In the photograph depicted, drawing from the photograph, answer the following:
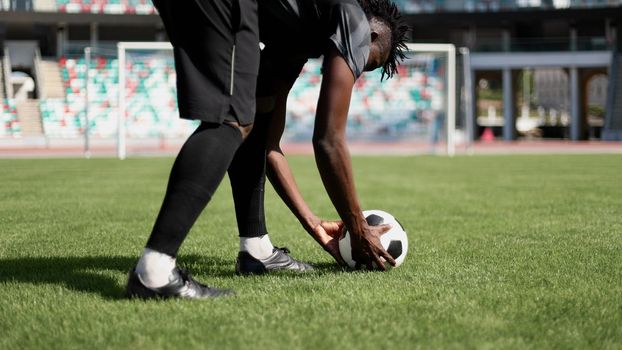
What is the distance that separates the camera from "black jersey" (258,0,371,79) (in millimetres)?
2787

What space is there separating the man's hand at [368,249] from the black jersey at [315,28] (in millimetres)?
687

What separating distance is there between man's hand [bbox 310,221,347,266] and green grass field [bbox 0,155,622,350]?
0.09m

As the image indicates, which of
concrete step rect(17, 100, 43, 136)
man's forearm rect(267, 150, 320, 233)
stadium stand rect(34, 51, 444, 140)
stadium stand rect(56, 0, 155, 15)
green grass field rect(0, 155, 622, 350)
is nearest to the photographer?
green grass field rect(0, 155, 622, 350)

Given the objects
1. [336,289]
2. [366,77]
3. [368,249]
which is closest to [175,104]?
[366,77]

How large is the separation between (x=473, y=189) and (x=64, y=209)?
5.30 meters

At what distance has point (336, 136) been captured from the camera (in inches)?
111

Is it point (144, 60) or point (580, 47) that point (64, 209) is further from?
point (580, 47)

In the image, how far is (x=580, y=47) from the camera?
36.1 metres

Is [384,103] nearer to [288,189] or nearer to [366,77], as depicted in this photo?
[366,77]

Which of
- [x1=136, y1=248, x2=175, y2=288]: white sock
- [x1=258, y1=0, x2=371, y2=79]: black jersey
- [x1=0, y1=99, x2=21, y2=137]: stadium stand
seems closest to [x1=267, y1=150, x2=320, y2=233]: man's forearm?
[x1=258, y1=0, x2=371, y2=79]: black jersey

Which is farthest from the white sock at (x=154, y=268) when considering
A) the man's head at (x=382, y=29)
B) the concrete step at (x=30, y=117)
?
the concrete step at (x=30, y=117)

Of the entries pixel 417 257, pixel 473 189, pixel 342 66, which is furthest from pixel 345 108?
pixel 473 189

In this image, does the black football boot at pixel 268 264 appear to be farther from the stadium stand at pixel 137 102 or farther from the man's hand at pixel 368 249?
the stadium stand at pixel 137 102

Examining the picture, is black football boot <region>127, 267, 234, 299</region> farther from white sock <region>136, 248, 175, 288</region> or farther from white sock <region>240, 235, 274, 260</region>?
white sock <region>240, 235, 274, 260</region>
